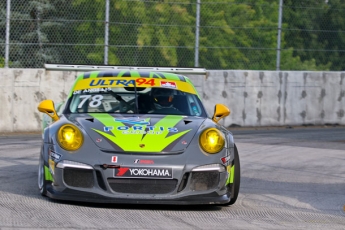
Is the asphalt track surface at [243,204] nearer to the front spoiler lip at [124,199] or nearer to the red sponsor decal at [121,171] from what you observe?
the front spoiler lip at [124,199]

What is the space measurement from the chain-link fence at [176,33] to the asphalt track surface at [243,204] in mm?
3183

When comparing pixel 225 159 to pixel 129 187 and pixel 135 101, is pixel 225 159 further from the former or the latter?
pixel 135 101

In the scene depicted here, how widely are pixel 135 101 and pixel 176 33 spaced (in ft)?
28.4

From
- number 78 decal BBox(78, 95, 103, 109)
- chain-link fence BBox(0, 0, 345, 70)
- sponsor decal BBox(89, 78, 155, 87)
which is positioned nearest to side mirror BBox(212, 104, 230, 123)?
sponsor decal BBox(89, 78, 155, 87)

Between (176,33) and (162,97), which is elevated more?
(176,33)

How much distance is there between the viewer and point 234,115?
54.4 feet

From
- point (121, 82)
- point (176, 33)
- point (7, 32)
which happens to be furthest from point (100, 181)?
point (176, 33)

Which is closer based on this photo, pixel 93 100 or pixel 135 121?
pixel 135 121

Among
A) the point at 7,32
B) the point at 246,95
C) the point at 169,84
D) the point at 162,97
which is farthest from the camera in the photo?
the point at 246,95

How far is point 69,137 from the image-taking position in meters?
6.91

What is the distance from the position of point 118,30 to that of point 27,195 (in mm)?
8902

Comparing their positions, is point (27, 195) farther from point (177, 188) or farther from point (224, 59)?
point (224, 59)

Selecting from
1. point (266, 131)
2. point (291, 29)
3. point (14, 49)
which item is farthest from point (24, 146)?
point (291, 29)

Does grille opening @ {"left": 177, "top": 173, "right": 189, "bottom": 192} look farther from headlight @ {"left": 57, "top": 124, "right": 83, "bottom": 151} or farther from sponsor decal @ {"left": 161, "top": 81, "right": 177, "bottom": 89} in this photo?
sponsor decal @ {"left": 161, "top": 81, "right": 177, "bottom": 89}
